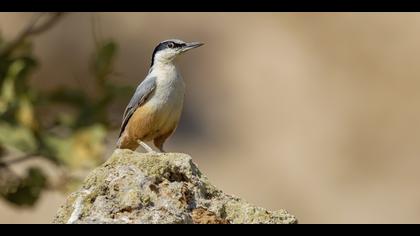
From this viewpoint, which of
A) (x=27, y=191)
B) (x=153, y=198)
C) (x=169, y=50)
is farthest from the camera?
(x=27, y=191)

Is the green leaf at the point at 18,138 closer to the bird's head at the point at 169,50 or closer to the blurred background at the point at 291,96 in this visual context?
the bird's head at the point at 169,50

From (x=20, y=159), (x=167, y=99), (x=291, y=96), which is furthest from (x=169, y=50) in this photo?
(x=291, y=96)

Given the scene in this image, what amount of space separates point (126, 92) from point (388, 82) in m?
12.8

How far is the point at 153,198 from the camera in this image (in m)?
5.85

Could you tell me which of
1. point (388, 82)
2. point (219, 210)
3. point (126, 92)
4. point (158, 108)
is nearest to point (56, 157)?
point (126, 92)

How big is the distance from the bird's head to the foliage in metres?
1.62

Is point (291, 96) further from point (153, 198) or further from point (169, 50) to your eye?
point (153, 198)

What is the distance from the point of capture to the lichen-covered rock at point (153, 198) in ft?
18.8

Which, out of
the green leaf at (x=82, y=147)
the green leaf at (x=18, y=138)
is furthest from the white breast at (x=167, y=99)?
the green leaf at (x=18, y=138)

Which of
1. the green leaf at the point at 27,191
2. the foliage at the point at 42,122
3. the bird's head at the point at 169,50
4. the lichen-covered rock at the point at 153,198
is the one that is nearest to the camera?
the lichen-covered rock at the point at 153,198

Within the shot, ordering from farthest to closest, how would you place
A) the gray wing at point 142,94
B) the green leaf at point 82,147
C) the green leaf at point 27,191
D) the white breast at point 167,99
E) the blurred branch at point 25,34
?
the blurred branch at point 25,34 < the green leaf at point 27,191 < the green leaf at point 82,147 < the gray wing at point 142,94 < the white breast at point 167,99

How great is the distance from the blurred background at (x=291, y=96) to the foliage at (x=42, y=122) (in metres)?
6.47

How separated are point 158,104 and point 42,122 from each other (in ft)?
10.6

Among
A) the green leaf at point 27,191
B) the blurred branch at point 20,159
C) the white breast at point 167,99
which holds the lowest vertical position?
the white breast at point 167,99
